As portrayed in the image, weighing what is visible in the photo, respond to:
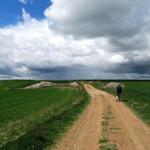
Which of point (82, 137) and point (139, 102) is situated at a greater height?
point (139, 102)

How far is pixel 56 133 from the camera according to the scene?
1819cm

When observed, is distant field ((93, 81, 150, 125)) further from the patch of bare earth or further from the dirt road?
the patch of bare earth

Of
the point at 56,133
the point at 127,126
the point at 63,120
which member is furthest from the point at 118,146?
the point at 63,120

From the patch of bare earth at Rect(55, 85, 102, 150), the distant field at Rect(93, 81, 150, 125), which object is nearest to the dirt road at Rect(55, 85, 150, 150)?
the patch of bare earth at Rect(55, 85, 102, 150)

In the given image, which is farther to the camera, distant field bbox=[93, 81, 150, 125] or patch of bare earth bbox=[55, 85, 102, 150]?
distant field bbox=[93, 81, 150, 125]

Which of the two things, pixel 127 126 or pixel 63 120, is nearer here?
pixel 127 126

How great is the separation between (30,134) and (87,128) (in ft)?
14.6

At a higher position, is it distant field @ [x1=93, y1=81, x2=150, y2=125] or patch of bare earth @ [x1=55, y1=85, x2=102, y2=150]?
distant field @ [x1=93, y1=81, x2=150, y2=125]

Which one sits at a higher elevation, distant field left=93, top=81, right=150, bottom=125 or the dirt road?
distant field left=93, top=81, right=150, bottom=125

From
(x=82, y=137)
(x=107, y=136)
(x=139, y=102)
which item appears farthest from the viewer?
(x=139, y=102)

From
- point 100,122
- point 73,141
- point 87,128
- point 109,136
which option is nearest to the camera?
point 73,141

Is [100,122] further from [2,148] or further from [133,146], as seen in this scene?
[2,148]

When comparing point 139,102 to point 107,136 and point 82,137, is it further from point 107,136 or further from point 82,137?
point 82,137

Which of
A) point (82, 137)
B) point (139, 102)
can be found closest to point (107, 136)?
point (82, 137)
